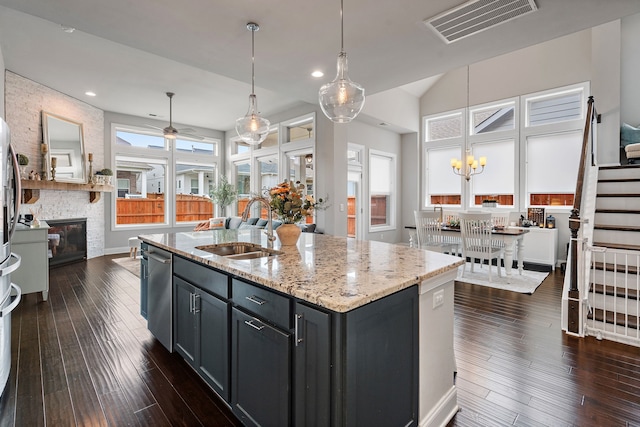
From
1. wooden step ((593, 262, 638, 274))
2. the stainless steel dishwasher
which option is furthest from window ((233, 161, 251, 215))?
wooden step ((593, 262, 638, 274))

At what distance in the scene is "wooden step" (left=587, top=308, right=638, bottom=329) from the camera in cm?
280

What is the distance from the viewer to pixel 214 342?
188 cm

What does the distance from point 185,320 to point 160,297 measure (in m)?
0.49

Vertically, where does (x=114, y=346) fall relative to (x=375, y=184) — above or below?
below

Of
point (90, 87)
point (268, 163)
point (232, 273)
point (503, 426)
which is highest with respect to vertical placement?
point (90, 87)

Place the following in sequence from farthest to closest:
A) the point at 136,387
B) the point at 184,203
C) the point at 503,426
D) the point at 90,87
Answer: the point at 184,203, the point at 90,87, the point at 136,387, the point at 503,426

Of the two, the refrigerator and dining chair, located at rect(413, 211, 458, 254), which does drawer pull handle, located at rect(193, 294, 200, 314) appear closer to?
the refrigerator

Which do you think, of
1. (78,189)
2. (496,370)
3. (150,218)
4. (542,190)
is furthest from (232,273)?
(150,218)

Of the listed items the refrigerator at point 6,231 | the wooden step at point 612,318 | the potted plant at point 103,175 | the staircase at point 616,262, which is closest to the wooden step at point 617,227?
the staircase at point 616,262

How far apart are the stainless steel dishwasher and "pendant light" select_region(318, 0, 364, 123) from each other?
1.75m

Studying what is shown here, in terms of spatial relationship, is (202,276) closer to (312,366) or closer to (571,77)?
(312,366)

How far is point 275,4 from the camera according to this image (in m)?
2.81

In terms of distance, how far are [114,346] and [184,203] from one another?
21.5 ft

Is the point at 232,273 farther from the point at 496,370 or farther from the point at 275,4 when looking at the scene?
the point at 275,4
